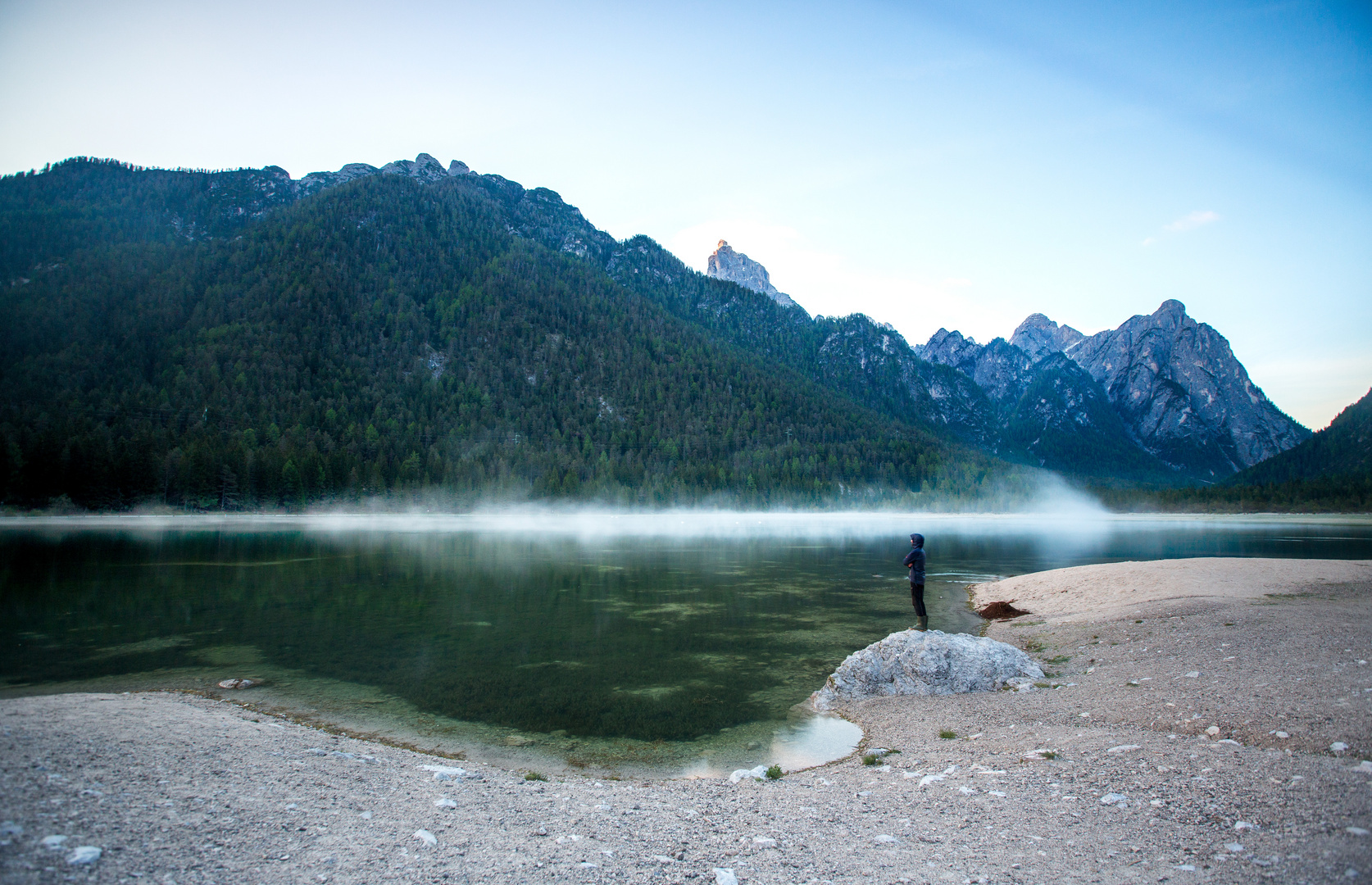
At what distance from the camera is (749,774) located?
11.0 meters

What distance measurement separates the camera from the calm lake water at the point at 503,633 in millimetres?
14055

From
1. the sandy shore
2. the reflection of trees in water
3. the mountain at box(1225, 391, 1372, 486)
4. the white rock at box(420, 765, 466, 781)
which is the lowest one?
the reflection of trees in water

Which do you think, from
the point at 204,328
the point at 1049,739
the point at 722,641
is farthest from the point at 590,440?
the point at 1049,739

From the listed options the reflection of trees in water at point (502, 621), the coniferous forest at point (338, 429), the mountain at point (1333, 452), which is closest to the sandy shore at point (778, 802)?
the reflection of trees in water at point (502, 621)

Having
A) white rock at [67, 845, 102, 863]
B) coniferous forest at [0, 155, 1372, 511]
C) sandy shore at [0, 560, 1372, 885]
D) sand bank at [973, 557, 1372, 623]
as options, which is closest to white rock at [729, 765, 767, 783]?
sandy shore at [0, 560, 1372, 885]

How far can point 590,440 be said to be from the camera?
17412 cm

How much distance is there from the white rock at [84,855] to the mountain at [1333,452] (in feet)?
732

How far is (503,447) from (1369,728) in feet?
519

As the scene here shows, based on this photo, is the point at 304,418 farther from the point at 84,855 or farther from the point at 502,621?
the point at 84,855

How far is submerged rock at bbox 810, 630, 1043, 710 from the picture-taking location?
16.1 metres

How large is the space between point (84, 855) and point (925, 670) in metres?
16.1

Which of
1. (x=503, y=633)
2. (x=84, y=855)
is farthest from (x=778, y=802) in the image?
(x=503, y=633)

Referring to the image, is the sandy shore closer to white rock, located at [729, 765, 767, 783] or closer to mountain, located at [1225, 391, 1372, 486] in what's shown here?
white rock, located at [729, 765, 767, 783]

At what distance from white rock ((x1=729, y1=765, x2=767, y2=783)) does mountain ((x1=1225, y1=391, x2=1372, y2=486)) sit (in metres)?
214
